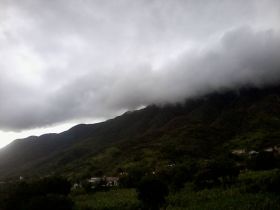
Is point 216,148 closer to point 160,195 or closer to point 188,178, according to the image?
point 188,178

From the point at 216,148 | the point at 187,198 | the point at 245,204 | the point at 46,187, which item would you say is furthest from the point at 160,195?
the point at 216,148

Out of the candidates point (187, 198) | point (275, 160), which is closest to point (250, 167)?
point (275, 160)

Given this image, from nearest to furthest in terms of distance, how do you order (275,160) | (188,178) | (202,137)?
(188,178), (275,160), (202,137)

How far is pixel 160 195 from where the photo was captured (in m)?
53.0

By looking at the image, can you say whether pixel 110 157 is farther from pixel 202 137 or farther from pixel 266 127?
pixel 266 127

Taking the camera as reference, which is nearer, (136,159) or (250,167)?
(250,167)

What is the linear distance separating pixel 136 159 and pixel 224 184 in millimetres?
98921

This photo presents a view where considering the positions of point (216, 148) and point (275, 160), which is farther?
point (216, 148)

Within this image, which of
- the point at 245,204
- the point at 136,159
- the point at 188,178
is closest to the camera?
the point at 245,204

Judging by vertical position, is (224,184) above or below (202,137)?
below

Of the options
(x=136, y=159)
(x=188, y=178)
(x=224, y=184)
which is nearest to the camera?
(x=224, y=184)

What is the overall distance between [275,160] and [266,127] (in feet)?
388

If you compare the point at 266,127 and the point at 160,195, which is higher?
the point at 266,127

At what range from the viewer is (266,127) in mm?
198000
